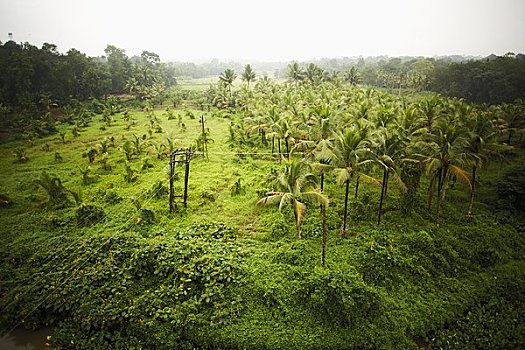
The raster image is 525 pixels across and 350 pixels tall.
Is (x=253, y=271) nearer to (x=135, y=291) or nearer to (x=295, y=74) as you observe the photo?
(x=135, y=291)

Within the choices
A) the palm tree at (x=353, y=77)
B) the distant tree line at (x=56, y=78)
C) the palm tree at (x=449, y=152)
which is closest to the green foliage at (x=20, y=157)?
the distant tree line at (x=56, y=78)

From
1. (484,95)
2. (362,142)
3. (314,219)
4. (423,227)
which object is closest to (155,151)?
(314,219)

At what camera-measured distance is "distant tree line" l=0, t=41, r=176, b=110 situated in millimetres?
43312

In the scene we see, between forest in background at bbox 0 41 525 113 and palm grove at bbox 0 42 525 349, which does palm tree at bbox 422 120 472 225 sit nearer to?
palm grove at bbox 0 42 525 349

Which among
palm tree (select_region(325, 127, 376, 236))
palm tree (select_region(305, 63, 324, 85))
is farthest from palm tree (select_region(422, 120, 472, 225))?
palm tree (select_region(305, 63, 324, 85))

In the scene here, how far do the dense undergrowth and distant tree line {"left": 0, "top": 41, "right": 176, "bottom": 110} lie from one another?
1089 inches

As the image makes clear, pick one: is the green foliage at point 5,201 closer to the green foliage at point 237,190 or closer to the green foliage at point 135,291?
the green foliage at point 135,291

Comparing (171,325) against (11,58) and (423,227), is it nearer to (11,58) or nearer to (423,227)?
(423,227)

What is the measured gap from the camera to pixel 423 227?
18219 mm

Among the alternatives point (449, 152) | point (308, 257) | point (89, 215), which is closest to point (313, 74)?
point (449, 152)

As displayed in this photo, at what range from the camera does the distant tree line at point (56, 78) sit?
43312 millimetres

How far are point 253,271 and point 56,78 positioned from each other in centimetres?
4961

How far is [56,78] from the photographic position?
4916cm

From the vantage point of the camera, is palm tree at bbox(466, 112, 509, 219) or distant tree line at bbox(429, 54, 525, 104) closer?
palm tree at bbox(466, 112, 509, 219)
